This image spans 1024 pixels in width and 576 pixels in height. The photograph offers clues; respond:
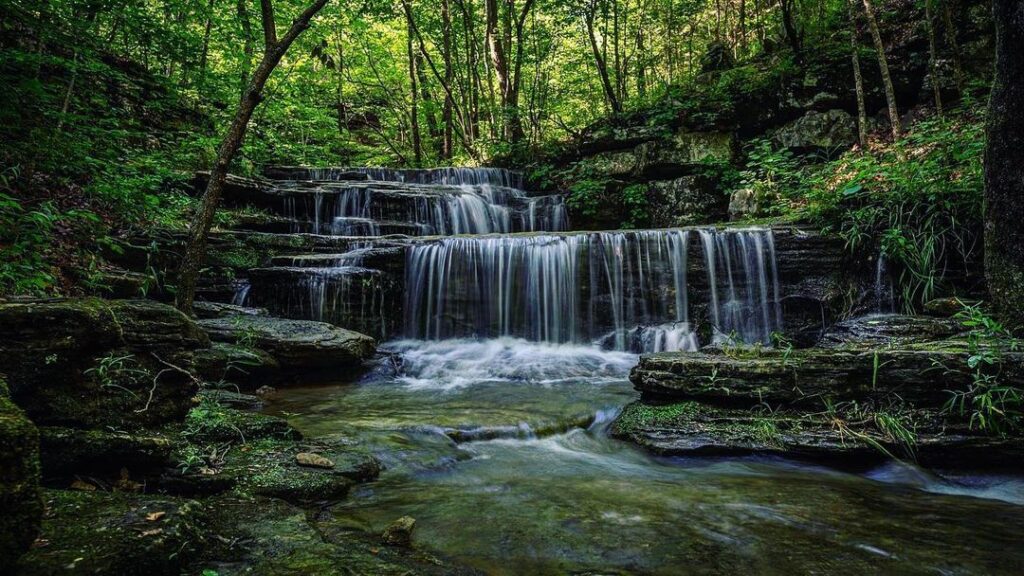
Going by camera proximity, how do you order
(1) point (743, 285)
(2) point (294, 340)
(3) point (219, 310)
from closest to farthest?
(2) point (294, 340), (3) point (219, 310), (1) point (743, 285)

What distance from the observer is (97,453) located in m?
2.52

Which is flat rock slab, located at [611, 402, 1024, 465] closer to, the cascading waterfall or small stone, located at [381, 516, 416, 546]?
small stone, located at [381, 516, 416, 546]

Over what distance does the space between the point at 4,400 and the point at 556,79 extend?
2043cm

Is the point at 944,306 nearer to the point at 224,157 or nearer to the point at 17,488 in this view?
the point at 17,488

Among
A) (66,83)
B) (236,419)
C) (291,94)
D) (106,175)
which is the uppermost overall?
(291,94)

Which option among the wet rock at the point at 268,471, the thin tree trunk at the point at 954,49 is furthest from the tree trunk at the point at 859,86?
the wet rock at the point at 268,471

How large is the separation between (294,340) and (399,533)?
15.7 feet

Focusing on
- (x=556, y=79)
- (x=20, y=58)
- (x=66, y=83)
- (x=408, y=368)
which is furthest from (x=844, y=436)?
(x=556, y=79)

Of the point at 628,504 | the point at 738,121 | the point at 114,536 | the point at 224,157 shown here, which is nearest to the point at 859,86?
the point at 738,121

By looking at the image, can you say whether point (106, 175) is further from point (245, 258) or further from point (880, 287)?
point (880, 287)

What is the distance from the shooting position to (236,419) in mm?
3682

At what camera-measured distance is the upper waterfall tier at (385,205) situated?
12.1 meters

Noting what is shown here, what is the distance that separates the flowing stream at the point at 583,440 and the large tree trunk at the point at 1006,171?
2.12m

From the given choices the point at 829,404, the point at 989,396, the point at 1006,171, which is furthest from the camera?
the point at 1006,171
